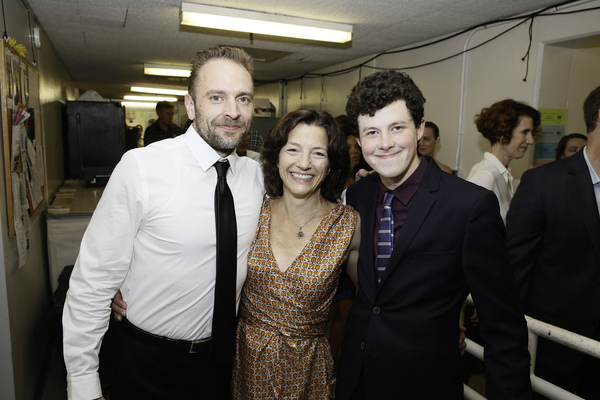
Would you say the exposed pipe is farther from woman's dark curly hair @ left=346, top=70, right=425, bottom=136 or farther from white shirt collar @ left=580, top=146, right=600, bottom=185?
woman's dark curly hair @ left=346, top=70, right=425, bottom=136

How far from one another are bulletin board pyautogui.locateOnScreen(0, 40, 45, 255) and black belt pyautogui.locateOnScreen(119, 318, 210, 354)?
3.71 feet

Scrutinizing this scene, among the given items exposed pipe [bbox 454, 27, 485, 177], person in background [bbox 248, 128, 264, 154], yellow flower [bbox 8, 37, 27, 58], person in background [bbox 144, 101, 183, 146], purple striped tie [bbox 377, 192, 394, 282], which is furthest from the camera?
person in background [bbox 144, 101, 183, 146]

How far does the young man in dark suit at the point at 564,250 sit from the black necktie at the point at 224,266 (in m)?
1.29

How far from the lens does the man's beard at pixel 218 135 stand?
145cm

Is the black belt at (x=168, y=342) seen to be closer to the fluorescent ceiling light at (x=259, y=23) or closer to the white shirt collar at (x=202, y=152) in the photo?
the white shirt collar at (x=202, y=152)

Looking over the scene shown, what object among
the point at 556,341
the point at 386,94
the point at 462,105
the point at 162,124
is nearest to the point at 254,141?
the point at 162,124

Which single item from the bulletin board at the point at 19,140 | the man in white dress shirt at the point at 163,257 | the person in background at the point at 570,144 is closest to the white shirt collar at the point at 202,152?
the man in white dress shirt at the point at 163,257

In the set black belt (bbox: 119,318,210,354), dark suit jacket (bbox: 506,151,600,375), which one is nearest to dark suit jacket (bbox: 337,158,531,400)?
black belt (bbox: 119,318,210,354)

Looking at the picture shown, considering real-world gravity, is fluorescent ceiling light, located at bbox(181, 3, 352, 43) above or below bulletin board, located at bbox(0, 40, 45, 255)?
above

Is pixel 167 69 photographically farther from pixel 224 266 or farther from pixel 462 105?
pixel 224 266

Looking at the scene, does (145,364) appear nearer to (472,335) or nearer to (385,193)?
(385,193)

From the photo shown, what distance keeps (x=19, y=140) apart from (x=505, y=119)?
3132 mm

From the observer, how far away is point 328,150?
163 centimetres

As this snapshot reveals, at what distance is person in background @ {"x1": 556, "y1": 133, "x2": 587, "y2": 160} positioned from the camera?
10.9ft
